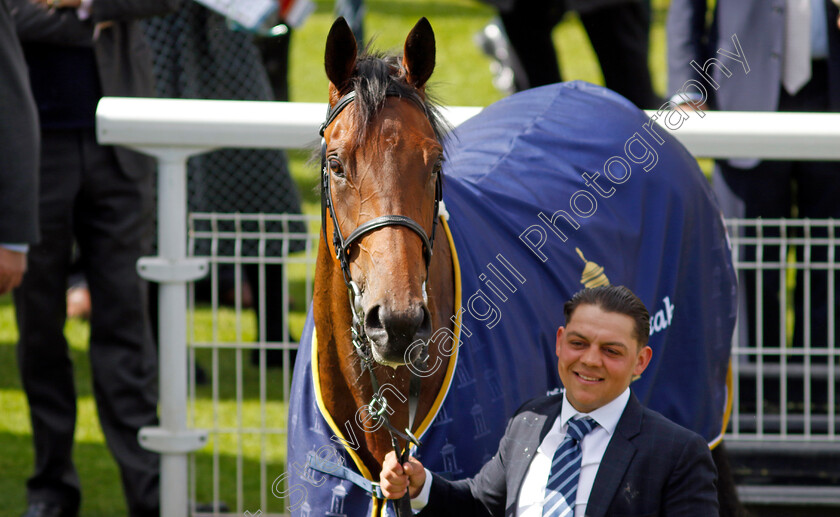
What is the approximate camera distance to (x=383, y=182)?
6.22ft

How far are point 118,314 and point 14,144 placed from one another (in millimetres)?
743

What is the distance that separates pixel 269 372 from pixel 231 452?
2.83 ft

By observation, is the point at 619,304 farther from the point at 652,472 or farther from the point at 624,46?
the point at 624,46

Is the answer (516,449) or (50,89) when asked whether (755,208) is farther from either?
(50,89)

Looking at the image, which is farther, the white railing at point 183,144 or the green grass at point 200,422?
the green grass at point 200,422

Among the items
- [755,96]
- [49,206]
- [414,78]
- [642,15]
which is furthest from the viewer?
[642,15]

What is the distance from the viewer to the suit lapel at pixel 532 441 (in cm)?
189

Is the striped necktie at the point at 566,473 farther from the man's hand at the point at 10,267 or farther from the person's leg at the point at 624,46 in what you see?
the person's leg at the point at 624,46

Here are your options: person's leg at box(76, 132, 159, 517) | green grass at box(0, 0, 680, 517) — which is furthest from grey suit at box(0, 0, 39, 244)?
green grass at box(0, 0, 680, 517)

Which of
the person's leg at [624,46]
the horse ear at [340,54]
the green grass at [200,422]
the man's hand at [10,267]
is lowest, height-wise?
the green grass at [200,422]

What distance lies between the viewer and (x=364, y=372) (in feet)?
6.84

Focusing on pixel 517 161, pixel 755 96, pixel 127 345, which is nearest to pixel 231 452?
pixel 127 345

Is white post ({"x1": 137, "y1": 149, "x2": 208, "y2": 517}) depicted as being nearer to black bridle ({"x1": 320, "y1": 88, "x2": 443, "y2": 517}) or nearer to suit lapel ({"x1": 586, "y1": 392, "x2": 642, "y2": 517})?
black bridle ({"x1": 320, "y1": 88, "x2": 443, "y2": 517})

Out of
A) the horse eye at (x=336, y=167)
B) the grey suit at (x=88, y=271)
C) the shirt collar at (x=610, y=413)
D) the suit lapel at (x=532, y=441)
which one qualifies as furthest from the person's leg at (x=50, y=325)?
the shirt collar at (x=610, y=413)
